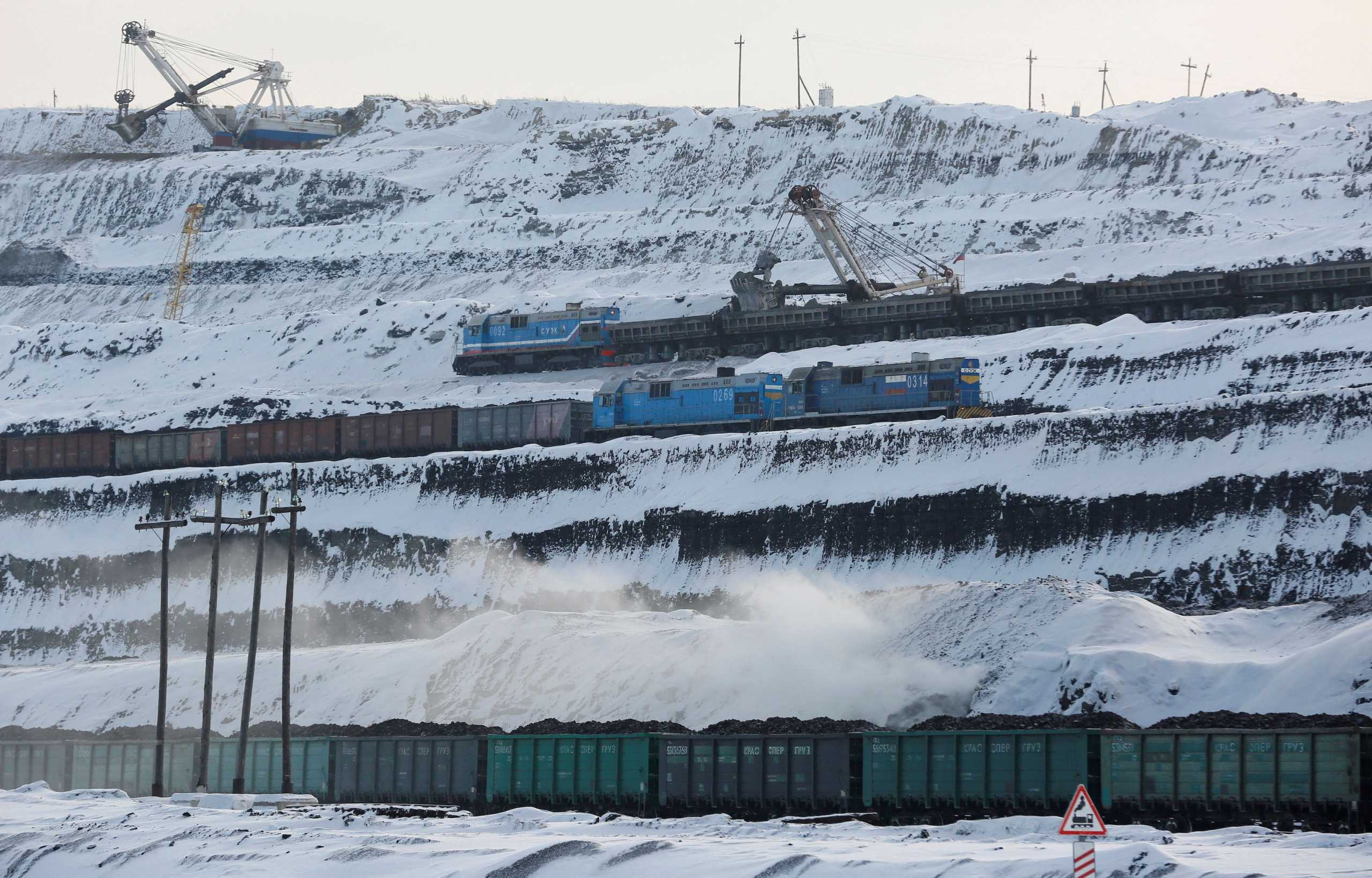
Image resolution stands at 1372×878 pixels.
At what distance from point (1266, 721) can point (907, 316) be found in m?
55.9

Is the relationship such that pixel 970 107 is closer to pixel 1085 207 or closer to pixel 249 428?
pixel 1085 207

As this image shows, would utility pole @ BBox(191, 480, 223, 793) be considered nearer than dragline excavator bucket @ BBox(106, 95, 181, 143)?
Yes

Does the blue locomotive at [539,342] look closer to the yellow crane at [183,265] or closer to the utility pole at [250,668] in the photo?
the yellow crane at [183,265]

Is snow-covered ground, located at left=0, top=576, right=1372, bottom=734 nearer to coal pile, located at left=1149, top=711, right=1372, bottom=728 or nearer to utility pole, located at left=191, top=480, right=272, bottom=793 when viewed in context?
coal pile, located at left=1149, top=711, right=1372, bottom=728

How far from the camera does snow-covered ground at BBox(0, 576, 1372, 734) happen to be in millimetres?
40188

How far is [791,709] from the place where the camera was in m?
44.7

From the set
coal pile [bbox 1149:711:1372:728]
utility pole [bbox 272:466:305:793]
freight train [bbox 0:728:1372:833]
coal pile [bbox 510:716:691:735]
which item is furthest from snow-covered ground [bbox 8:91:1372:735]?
utility pole [bbox 272:466:305:793]

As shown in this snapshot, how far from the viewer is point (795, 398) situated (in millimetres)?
71375

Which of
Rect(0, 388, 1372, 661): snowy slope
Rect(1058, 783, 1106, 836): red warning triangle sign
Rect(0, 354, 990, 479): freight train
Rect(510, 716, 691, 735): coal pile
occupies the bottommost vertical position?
Rect(510, 716, 691, 735): coal pile

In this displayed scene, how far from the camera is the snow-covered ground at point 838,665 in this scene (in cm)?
4019

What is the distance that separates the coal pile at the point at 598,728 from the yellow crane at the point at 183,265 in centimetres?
9015

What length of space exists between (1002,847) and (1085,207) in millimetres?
86615

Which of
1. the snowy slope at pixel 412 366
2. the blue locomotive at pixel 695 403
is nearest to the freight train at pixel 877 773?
the blue locomotive at pixel 695 403

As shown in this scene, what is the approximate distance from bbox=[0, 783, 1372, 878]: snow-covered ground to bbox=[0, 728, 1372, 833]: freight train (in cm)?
97
